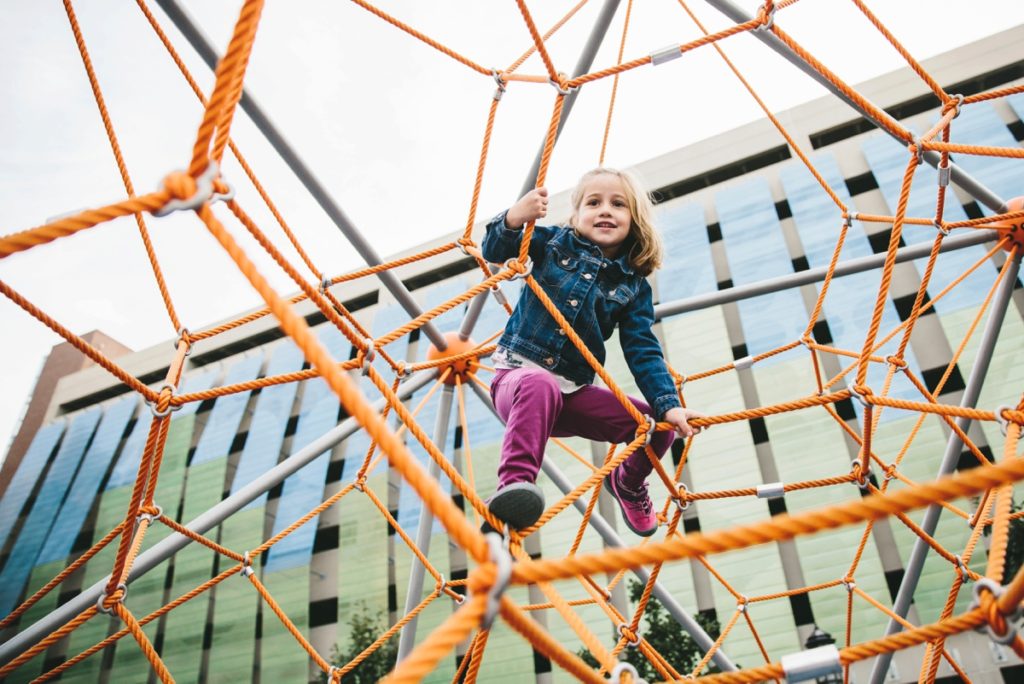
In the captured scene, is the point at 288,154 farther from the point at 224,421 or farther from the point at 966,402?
the point at 224,421

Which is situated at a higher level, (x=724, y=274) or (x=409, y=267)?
(x=409, y=267)

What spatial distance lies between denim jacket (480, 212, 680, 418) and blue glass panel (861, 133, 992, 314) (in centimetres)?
443

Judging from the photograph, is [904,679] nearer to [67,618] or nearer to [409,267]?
[67,618]

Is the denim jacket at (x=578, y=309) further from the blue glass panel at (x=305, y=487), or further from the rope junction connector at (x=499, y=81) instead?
the blue glass panel at (x=305, y=487)

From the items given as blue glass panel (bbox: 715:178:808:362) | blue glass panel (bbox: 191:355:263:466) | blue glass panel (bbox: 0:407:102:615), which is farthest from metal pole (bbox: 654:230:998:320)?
blue glass panel (bbox: 0:407:102:615)

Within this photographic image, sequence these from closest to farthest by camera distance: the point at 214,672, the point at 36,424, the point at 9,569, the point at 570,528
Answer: the point at 570,528
the point at 214,672
the point at 9,569
the point at 36,424

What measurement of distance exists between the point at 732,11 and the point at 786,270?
4500 mm

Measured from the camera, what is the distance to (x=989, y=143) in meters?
5.31

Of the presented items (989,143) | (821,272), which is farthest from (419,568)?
(989,143)

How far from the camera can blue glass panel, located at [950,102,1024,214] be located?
16.5 ft

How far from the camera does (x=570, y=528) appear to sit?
5500mm

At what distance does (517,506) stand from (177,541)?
111 cm

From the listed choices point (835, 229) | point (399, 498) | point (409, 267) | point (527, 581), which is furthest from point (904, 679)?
point (409, 267)

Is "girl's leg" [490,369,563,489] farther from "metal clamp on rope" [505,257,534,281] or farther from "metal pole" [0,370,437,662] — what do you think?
"metal pole" [0,370,437,662]
